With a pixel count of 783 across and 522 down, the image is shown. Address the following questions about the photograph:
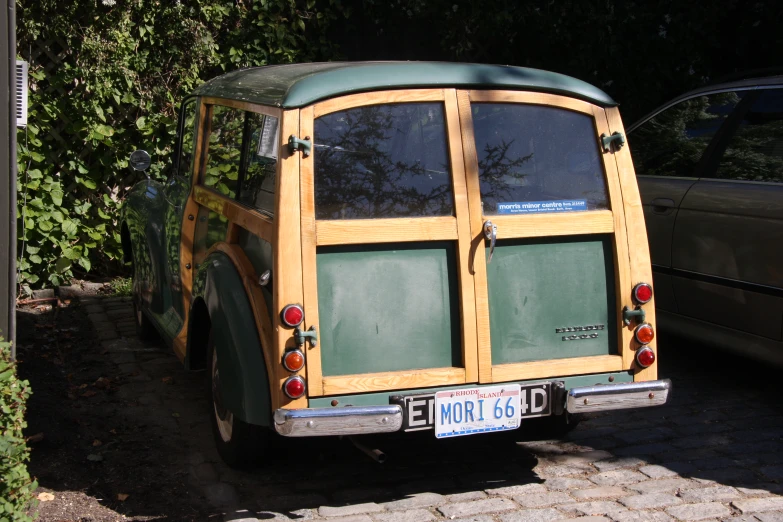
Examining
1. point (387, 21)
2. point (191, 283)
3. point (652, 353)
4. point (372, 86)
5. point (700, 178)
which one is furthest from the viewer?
point (387, 21)

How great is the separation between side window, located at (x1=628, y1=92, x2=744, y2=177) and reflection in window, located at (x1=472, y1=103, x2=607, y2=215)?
191 cm

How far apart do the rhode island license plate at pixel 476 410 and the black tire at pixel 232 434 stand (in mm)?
913

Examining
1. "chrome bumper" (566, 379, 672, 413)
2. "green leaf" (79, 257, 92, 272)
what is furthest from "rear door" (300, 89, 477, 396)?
"green leaf" (79, 257, 92, 272)

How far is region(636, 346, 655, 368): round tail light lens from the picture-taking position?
4141 millimetres

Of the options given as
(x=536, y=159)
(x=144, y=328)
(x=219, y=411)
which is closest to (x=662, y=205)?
(x=536, y=159)

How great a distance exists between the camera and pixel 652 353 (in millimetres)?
4160

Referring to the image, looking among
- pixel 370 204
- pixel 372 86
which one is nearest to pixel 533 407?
pixel 370 204

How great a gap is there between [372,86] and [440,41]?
5.39 meters

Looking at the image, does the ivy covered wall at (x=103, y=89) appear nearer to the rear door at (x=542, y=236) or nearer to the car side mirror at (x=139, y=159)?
the car side mirror at (x=139, y=159)

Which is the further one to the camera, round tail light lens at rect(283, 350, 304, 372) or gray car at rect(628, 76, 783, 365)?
gray car at rect(628, 76, 783, 365)

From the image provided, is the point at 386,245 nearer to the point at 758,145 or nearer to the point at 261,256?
the point at 261,256

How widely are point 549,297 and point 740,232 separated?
1764mm

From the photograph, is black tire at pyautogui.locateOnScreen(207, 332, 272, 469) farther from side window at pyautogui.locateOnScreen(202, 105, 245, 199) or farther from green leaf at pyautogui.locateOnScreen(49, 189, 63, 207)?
green leaf at pyautogui.locateOnScreen(49, 189, 63, 207)

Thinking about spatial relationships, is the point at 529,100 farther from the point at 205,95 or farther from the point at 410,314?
the point at 205,95
